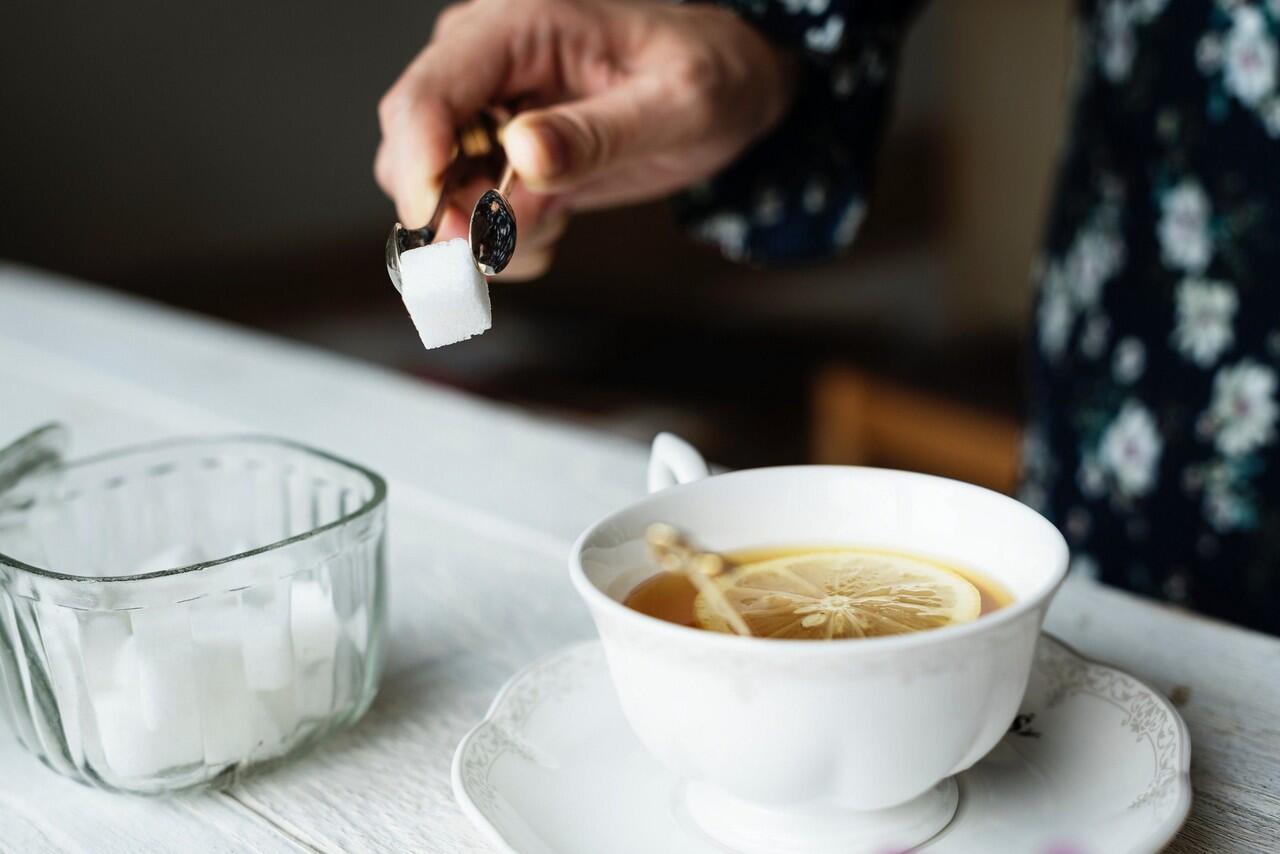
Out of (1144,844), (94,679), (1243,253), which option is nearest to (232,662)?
(94,679)

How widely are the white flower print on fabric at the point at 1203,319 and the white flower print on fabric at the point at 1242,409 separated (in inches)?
0.7

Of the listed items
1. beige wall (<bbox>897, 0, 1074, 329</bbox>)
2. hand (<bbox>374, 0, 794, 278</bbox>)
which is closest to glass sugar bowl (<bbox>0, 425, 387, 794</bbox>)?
hand (<bbox>374, 0, 794, 278</bbox>)

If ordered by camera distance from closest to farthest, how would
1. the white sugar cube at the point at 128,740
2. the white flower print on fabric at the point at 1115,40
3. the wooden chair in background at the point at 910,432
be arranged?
the white sugar cube at the point at 128,740 → the white flower print on fabric at the point at 1115,40 → the wooden chair in background at the point at 910,432

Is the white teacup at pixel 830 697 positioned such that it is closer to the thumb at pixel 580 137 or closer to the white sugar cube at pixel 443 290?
the white sugar cube at pixel 443 290

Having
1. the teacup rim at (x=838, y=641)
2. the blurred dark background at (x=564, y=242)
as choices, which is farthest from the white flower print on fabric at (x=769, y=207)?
the blurred dark background at (x=564, y=242)

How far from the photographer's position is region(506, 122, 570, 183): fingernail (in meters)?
0.63

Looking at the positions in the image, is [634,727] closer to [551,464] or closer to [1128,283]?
[551,464]

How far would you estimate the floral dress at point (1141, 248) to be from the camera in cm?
85

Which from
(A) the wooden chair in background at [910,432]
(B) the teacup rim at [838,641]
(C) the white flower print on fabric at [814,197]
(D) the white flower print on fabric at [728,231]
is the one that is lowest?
(A) the wooden chair in background at [910,432]

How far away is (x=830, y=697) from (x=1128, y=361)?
691 millimetres

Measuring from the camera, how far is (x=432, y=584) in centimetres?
68

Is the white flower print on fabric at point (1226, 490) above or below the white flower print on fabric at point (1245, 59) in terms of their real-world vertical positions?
below

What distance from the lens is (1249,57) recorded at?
83cm

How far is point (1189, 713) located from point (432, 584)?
37 cm
